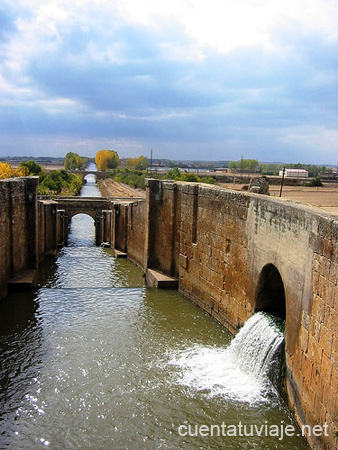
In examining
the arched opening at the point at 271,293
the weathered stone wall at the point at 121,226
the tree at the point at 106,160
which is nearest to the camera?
the arched opening at the point at 271,293

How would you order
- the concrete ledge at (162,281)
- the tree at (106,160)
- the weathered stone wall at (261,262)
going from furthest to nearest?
the tree at (106,160) → the concrete ledge at (162,281) → the weathered stone wall at (261,262)

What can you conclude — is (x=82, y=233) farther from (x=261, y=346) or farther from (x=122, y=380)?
(x=261, y=346)

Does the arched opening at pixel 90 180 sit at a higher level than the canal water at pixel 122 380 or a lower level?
lower

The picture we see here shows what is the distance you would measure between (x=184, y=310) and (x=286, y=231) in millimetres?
5165

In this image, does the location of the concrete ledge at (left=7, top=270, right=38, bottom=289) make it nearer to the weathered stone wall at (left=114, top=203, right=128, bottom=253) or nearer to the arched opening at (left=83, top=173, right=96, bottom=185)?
the weathered stone wall at (left=114, top=203, right=128, bottom=253)

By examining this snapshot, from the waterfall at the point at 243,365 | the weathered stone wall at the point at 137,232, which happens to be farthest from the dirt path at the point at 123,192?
the waterfall at the point at 243,365

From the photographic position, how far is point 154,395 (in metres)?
8.30

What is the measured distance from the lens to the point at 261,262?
9.79m

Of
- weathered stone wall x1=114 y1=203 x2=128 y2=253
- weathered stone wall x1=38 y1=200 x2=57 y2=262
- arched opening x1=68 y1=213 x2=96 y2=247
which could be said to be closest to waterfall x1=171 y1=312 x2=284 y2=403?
weathered stone wall x1=38 y1=200 x2=57 y2=262

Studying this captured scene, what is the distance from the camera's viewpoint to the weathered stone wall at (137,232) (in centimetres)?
1928

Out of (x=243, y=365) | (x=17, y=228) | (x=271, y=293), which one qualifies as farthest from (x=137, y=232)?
(x=243, y=365)

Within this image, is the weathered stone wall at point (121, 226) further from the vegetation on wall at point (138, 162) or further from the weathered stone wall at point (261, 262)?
the vegetation on wall at point (138, 162)

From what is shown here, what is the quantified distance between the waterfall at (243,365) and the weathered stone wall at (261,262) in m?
0.47

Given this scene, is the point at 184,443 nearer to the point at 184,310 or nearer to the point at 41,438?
the point at 41,438
